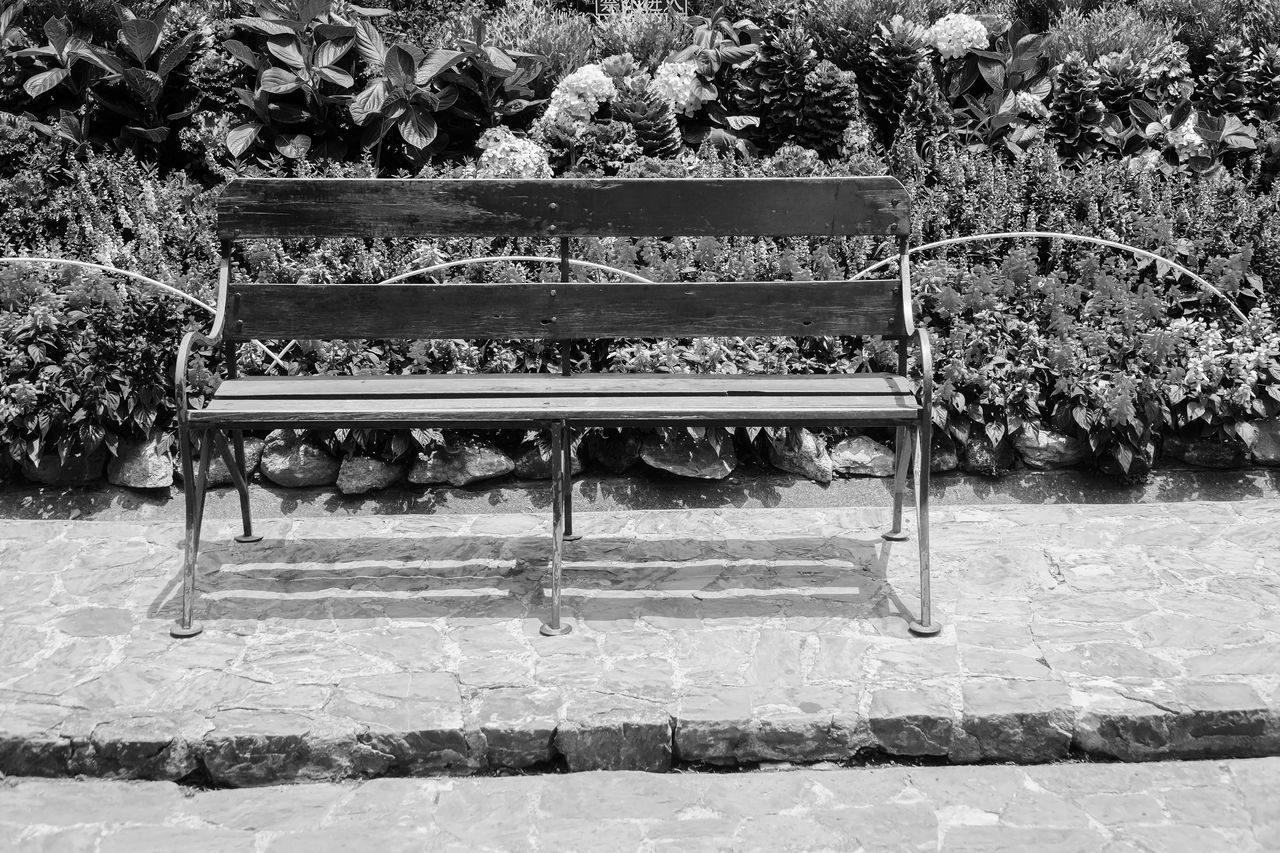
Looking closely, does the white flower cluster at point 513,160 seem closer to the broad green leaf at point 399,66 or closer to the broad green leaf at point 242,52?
the broad green leaf at point 399,66

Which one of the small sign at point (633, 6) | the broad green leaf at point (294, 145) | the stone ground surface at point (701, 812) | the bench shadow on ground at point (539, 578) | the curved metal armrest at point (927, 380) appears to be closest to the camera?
the stone ground surface at point (701, 812)

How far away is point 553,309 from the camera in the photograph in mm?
4309

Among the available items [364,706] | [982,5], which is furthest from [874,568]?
[982,5]

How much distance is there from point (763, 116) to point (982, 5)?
80.7 inches

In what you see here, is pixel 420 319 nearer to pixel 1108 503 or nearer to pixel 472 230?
pixel 472 230

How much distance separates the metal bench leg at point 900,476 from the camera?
4.37 m

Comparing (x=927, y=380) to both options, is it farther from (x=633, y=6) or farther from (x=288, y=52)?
(x=633, y=6)

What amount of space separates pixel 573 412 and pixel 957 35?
14.4ft

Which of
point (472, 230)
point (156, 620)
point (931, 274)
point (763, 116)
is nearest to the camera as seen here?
point (156, 620)

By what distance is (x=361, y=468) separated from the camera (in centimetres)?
504

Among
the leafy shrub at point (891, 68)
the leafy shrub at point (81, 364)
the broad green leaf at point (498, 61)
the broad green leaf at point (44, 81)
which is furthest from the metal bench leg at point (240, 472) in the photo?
the leafy shrub at point (891, 68)

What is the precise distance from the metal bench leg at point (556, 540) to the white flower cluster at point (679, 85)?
142 inches

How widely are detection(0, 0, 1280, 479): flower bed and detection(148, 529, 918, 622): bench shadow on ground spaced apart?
1.92 ft

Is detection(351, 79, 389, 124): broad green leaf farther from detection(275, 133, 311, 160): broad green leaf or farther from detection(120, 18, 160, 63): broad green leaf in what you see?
detection(120, 18, 160, 63): broad green leaf
